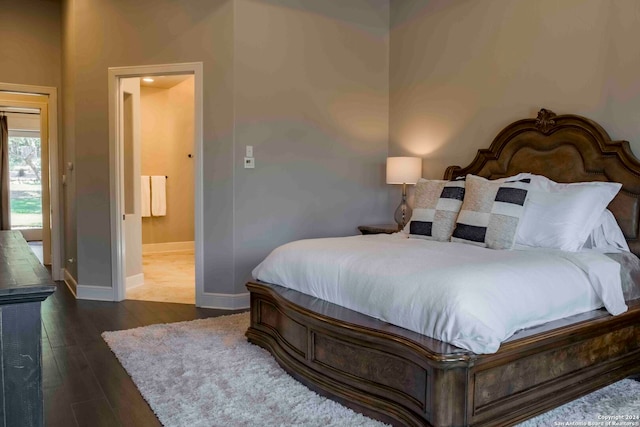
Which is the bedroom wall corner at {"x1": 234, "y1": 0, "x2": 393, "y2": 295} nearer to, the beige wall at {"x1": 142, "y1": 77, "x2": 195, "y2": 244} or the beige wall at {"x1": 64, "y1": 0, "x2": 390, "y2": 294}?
the beige wall at {"x1": 64, "y1": 0, "x2": 390, "y2": 294}

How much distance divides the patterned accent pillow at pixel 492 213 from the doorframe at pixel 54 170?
461cm

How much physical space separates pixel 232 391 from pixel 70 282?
3.41 m

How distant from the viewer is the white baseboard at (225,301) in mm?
4340

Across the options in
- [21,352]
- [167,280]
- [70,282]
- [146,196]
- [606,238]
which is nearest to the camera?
[21,352]

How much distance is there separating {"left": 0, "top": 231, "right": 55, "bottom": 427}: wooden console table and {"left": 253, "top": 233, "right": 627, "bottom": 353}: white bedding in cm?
144

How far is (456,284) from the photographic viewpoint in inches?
80.5

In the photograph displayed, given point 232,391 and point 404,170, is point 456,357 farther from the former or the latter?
point 404,170

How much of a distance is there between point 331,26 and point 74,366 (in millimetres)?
3730

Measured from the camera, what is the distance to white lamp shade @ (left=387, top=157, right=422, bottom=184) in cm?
457

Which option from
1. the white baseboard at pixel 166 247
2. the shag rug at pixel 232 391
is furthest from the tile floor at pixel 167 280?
the shag rug at pixel 232 391

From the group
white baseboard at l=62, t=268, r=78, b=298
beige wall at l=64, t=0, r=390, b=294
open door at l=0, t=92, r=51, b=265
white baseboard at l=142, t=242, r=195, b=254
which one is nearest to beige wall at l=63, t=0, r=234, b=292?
beige wall at l=64, t=0, r=390, b=294

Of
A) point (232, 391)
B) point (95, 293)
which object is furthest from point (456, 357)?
point (95, 293)

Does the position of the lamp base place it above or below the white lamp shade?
below

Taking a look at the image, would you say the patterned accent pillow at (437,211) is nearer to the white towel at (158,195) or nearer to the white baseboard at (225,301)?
the white baseboard at (225,301)
